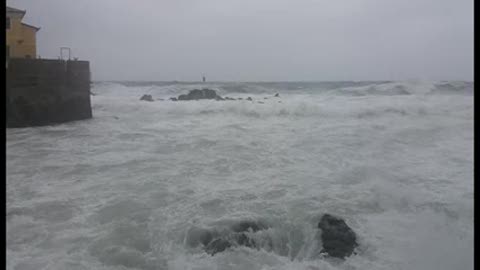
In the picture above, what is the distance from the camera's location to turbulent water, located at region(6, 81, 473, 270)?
8.47 ft

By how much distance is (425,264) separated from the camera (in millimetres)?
2570

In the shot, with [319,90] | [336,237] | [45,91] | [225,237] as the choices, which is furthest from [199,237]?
[319,90]

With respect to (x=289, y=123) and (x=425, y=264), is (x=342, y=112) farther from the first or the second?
(x=425, y=264)

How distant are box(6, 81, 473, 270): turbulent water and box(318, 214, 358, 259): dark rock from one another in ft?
0.23

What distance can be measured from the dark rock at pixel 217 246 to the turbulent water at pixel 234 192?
0.05 m

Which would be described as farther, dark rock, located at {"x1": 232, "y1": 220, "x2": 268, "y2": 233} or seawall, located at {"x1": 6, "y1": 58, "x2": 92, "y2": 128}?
seawall, located at {"x1": 6, "y1": 58, "x2": 92, "y2": 128}

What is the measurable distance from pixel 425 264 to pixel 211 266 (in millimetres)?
1314

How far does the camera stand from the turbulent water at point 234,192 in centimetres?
258

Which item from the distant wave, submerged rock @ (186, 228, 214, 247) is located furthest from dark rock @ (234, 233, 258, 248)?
the distant wave

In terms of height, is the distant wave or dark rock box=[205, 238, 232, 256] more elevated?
the distant wave

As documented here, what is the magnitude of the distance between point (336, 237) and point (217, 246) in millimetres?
776

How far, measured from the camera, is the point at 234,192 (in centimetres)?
369

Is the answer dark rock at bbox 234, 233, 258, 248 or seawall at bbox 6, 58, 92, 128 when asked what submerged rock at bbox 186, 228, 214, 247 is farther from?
seawall at bbox 6, 58, 92, 128

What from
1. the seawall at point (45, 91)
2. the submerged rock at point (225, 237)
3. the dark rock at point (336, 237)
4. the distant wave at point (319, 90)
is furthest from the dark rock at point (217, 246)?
the distant wave at point (319, 90)
